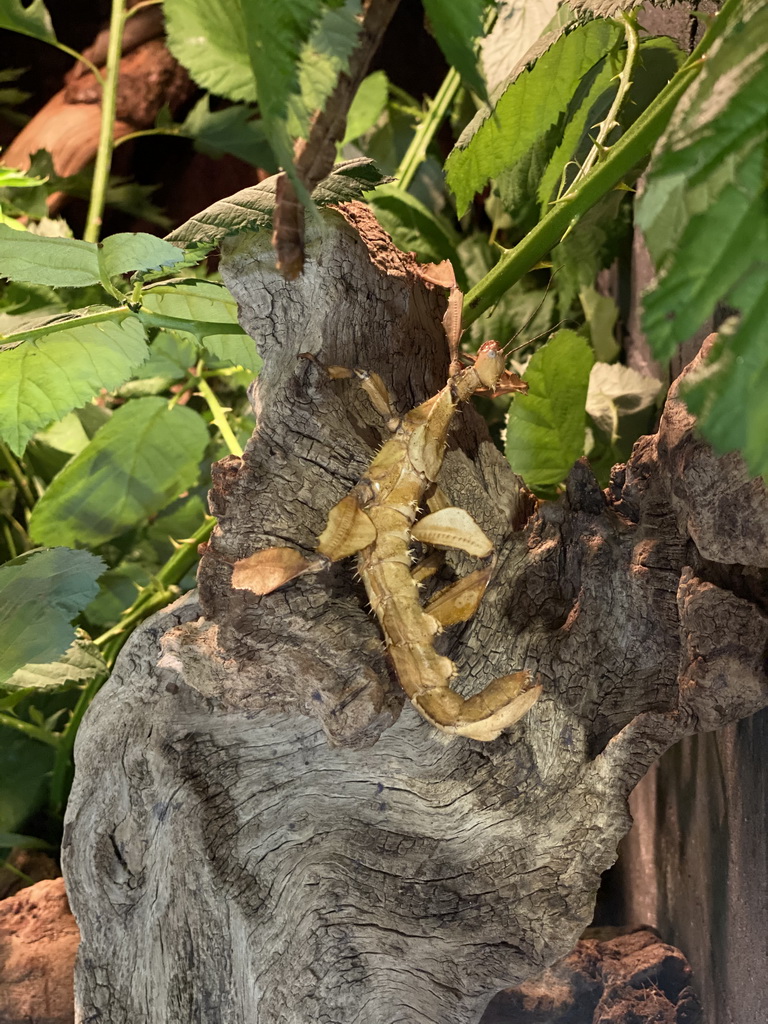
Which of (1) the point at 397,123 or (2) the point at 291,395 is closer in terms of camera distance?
(2) the point at 291,395

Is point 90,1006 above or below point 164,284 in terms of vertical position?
below

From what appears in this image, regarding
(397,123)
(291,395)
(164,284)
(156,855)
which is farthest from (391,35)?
(156,855)

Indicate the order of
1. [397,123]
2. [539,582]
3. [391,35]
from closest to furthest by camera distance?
[539,582] < [397,123] < [391,35]

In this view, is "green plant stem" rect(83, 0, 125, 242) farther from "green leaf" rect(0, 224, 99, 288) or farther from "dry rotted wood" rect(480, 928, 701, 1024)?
A: "dry rotted wood" rect(480, 928, 701, 1024)

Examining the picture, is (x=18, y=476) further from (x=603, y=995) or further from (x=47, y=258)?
(x=603, y=995)

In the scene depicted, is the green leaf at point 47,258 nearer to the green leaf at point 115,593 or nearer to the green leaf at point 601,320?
the green leaf at point 115,593

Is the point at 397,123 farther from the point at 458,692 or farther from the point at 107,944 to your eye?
the point at 107,944

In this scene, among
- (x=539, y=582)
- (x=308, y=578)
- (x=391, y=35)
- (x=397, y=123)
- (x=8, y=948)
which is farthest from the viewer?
(x=391, y=35)
